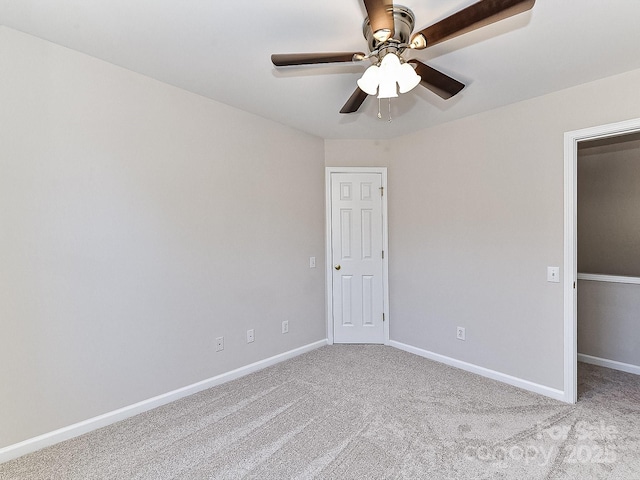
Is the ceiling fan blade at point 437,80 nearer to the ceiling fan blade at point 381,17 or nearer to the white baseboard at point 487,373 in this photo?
the ceiling fan blade at point 381,17

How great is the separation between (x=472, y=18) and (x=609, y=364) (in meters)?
3.54

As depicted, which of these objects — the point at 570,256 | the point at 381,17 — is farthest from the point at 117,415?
the point at 570,256

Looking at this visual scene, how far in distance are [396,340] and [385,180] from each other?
1843 millimetres

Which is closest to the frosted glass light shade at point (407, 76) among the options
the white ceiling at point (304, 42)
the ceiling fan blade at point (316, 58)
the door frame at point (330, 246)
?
the ceiling fan blade at point (316, 58)

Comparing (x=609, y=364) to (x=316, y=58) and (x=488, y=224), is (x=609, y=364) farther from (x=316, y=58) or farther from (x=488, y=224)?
(x=316, y=58)

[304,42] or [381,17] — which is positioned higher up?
[304,42]

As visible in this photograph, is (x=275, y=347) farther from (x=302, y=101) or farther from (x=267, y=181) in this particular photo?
(x=302, y=101)

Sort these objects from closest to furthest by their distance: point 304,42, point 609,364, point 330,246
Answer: point 304,42
point 609,364
point 330,246

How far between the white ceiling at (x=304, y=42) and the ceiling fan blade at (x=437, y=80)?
0.24 m

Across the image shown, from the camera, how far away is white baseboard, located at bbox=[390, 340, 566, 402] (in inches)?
105

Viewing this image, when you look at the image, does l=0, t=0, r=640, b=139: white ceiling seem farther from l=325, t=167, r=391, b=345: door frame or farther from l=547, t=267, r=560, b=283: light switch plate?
l=547, t=267, r=560, b=283: light switch plate

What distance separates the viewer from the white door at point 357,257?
3877mm

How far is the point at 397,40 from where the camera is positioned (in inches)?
63.1

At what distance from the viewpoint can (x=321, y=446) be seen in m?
2.04
